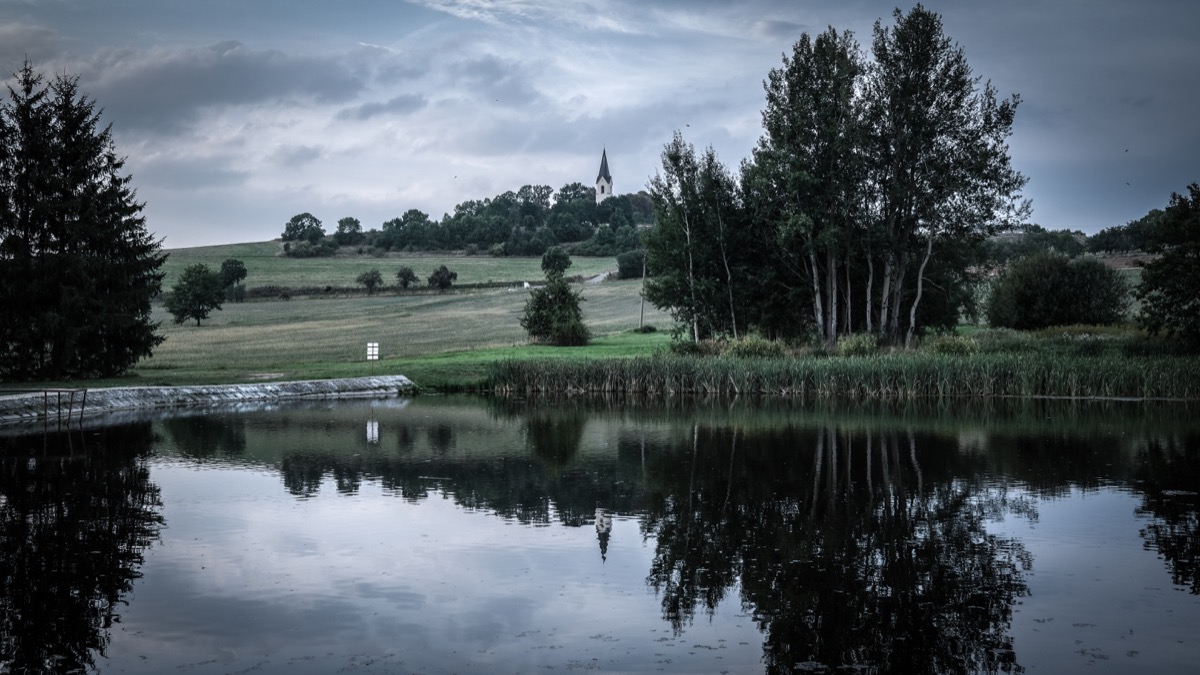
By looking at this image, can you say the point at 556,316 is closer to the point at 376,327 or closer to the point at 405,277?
the point at 376,327

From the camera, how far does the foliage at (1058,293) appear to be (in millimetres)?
55031

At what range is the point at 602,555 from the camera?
43.0ft

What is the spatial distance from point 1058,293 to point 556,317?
84.6 ft

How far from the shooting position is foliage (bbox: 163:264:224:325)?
243 feet

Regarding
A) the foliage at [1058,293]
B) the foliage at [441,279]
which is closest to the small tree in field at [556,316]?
the foliage at [1058,293]

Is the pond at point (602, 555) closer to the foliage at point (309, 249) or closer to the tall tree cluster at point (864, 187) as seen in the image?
the tall tree cluster at point (864, 187)

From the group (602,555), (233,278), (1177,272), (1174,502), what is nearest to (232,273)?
(233,278)

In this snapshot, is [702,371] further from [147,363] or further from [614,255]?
[614,255]

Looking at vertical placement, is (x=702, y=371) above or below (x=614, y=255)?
below

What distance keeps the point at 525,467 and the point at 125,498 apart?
721cm

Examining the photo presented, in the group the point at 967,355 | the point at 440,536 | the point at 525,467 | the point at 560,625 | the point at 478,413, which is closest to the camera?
the point at 560,625

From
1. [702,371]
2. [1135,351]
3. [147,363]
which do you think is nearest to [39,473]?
[702,371]

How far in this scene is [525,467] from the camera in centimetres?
2094

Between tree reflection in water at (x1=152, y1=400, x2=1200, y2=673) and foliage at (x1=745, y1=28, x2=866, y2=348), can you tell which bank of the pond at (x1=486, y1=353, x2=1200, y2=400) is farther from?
foliage at (x1=745, y1=28, x2=866, y2=348)
